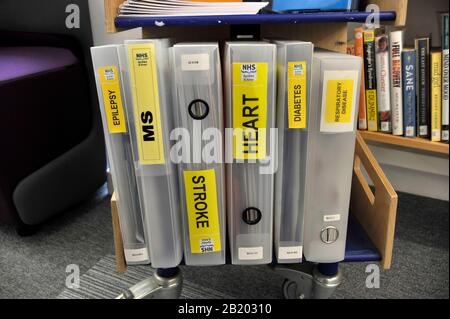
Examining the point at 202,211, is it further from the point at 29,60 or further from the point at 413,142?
the point at 413,142

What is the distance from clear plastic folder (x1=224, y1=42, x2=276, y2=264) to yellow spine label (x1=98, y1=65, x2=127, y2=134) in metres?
0.16

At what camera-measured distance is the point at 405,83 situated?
1014 millimetres

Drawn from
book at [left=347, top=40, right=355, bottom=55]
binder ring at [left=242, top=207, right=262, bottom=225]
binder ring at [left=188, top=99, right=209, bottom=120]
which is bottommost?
binder ring at [left=242, top=207, right=262, bottom=225]

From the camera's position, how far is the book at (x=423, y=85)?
986 millimetres

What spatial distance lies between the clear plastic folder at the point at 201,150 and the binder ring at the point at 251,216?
0.04 metres

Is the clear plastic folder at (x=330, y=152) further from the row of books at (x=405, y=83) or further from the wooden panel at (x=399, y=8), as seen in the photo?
the row of books at (x=405, y=83)

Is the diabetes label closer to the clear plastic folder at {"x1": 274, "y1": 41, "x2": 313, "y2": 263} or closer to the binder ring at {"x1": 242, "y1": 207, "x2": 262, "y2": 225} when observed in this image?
the clear plastic folder at {"x1": 274, "y1": 41, "x2": 313, "y2": 263}

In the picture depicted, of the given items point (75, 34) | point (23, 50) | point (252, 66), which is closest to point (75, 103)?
point (75, 34)

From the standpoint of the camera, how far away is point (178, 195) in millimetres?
602

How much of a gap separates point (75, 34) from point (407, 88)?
87 cm

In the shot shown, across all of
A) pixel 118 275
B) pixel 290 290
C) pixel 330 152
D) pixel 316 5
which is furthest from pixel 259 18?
pixel 118 275

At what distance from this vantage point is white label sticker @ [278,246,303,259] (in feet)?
2.05

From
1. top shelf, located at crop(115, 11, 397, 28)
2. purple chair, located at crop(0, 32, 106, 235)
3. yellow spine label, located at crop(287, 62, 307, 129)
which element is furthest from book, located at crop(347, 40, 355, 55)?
purple chair, located at crop(0, 32, 106, 235)
